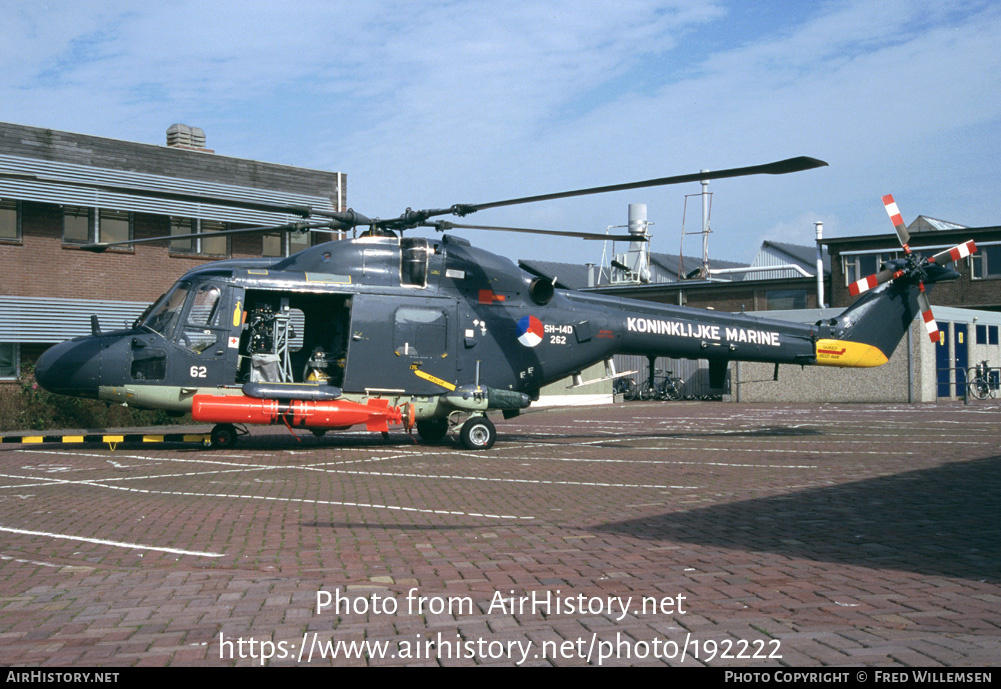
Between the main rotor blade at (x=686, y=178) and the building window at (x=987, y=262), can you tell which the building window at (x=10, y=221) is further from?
the building window at (x=987, y=262)

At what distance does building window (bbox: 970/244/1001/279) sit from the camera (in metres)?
45.2

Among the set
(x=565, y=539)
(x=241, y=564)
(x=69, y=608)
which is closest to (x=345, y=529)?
(x=241, y=564)

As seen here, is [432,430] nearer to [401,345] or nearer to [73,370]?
[401,345]

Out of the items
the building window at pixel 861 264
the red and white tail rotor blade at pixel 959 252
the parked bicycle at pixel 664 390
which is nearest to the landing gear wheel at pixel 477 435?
the red and white tail rotor blade at pixel 959 252

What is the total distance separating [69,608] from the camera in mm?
5324

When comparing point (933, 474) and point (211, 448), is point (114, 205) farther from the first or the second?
point (933, 474)

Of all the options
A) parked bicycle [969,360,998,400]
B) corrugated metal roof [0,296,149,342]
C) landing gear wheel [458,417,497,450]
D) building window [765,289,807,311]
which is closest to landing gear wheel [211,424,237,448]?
landing gear wheel [458,417,497,450]

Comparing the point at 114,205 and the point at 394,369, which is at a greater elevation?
the point at 114,205

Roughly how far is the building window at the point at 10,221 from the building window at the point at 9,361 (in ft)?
9.38

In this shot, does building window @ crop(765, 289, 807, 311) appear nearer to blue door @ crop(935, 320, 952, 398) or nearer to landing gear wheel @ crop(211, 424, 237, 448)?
blue door @ crop(935, 320, 952, 398)

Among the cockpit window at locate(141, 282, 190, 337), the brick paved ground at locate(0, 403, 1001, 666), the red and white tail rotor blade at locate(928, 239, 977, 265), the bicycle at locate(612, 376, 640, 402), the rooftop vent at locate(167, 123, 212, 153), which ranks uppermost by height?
the rooftop vent at locate(167, 123, 212, 153)

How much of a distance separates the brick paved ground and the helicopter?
4.68ft

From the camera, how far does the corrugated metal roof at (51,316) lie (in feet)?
74.0
